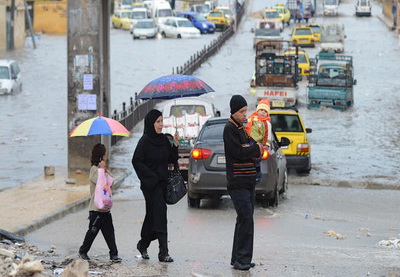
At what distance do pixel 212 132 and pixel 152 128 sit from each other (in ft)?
20.9

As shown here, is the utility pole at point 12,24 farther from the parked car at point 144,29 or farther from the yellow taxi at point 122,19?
the yellow taxi at point 122,19

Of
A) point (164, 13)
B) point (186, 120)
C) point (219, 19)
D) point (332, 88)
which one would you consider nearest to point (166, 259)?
point (186, 120)

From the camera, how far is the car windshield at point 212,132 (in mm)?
17750

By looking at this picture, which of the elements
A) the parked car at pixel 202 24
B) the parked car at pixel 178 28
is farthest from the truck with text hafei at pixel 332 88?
the parked car at pixel 202 24

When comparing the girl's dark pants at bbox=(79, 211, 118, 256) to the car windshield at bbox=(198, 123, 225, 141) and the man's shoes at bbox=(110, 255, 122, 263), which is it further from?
the car windshield at bbox=(198, 123, 225, 141)

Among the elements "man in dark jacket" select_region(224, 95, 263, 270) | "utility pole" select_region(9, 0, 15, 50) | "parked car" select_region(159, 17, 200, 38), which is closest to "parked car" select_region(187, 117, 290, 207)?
"man in dark jacket" select_region(224, 95, 263, 270)

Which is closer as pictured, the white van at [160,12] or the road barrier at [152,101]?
the road barrier at [152,101]

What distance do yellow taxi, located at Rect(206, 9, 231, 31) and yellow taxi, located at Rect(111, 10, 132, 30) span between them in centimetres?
638

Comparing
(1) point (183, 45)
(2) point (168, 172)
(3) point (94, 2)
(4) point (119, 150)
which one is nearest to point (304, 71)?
(1) point (183, 45)

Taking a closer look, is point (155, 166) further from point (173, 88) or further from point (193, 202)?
point (193, 202)

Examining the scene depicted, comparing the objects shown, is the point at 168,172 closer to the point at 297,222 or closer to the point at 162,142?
the point at 162,142

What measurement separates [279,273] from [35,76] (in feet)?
146

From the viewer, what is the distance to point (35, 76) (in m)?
54.3

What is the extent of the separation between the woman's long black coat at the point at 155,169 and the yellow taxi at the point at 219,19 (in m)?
66.2
